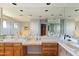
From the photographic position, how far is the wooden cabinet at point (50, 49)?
5.33 m

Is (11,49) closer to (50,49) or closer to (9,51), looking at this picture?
(9,51)

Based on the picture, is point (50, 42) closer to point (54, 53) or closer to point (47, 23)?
point (54, 53)

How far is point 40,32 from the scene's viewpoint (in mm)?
5699

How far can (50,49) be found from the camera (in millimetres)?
5328

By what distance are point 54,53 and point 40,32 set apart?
3.36 feet

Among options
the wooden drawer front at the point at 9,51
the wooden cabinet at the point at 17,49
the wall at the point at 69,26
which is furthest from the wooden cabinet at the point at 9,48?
the wall at the point at 69,26

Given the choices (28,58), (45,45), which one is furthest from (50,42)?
(28,58)

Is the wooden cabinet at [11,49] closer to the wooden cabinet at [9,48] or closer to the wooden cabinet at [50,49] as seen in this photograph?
the wooden cabinet at [9,48]

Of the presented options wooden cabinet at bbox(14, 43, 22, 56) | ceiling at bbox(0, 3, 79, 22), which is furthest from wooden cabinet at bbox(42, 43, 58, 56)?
ceiling at bbox(0, 3, 79, 22)

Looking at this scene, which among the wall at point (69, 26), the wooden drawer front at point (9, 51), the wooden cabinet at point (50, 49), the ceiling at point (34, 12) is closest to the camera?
the wall at point (69, 26)

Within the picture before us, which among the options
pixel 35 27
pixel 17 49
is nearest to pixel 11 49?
pixel 17 49

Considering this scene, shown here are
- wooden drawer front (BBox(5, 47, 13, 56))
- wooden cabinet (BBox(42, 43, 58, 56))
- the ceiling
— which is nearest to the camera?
wooden drawer front (BBox(5, 47, 13, 56))

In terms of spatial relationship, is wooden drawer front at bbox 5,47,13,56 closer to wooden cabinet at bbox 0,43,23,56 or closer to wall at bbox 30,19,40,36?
wooden cabinet at bbox 0,43,23,56

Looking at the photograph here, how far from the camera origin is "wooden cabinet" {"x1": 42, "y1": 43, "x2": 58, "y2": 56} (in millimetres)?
5328
